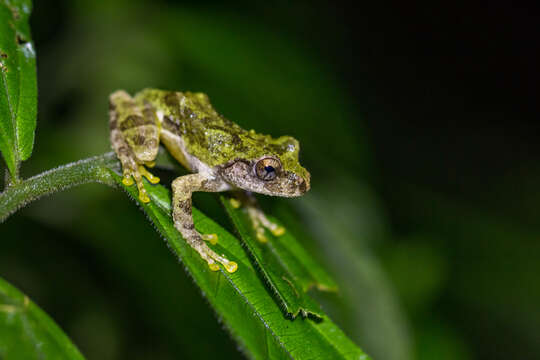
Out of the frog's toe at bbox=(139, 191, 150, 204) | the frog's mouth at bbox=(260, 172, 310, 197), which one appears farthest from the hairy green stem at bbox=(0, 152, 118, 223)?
the frog's mouth at bbox=(260, 172, 310, 197)

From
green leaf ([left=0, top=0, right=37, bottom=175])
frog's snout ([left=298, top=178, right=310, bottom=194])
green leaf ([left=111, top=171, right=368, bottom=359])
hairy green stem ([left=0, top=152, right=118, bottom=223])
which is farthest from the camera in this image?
frog's snout ([left=298, top=178, right=310, bottom=194])

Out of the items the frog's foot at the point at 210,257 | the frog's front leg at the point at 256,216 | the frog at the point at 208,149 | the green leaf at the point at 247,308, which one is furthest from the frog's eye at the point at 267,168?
the frog's foot at the point at 210,257

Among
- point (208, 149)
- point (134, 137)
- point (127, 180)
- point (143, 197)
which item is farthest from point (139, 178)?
point (208, 149)

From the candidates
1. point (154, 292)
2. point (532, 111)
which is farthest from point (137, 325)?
point (532, 111)

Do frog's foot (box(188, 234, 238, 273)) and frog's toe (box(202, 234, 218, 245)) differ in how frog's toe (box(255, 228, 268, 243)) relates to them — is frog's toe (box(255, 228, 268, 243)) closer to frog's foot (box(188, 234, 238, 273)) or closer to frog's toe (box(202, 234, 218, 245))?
frog's toe (box(202, 234, 218, 245))

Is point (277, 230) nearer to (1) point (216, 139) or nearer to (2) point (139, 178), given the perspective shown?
(1) point (216, 139)

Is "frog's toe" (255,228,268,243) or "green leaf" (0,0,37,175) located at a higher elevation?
"green leaf" (0,0,37,175)
